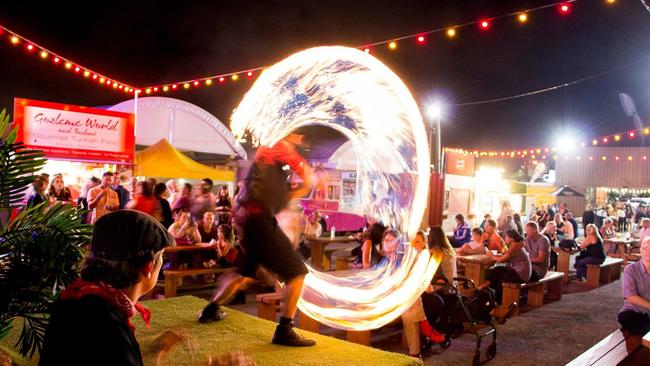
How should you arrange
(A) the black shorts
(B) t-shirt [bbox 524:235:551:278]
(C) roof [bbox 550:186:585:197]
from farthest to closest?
1. (C) roof [bbox 550:186:585:197]
2. (B) t-shirt [bbox 524:235:551:278]
3. (A) the black shorts

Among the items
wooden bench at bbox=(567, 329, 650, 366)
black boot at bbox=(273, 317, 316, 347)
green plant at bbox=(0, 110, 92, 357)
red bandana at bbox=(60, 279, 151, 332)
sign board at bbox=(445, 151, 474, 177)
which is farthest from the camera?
sign board at bbox=(445, 151, 474, 177)

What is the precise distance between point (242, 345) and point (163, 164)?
1001 cm

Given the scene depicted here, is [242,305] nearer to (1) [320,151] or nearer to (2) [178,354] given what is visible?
(2) [178,354]

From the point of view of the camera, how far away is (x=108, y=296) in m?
1.67

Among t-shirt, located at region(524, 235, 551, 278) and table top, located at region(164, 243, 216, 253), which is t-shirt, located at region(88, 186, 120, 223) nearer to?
table top, located at region(164, 243, 216, 253)

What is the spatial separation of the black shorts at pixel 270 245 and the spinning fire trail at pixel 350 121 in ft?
4.66

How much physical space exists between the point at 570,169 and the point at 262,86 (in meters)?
38.7

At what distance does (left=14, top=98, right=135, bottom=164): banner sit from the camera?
33.7 feet

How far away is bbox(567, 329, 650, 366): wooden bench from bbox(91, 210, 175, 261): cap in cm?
423

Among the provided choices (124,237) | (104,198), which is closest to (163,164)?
(104,198)

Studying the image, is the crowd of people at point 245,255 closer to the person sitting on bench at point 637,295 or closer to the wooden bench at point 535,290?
the person sitting on bench at point 637,295

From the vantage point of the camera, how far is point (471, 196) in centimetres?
2005

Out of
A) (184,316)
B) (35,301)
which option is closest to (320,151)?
(184,316)

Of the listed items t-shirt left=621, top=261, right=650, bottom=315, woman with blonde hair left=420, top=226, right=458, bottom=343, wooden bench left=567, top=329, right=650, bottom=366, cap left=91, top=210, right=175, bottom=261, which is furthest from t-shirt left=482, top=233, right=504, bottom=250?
cap left=91, top=210, right=175, bottom=261
